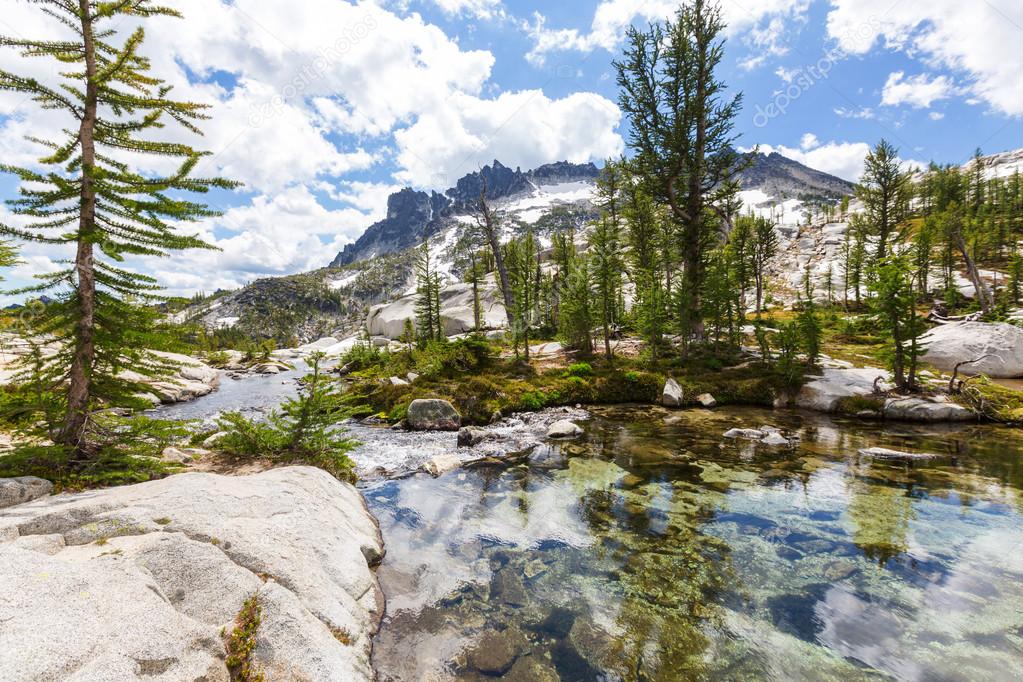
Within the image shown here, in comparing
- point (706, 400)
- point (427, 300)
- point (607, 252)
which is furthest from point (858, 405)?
point (427, 300)

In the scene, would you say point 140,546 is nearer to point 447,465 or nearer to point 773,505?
point 447,465

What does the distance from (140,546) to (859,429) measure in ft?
66.4

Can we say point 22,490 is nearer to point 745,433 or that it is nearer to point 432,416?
point 432,416

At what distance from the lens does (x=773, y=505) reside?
9312 mm

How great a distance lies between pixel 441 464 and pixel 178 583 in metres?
8.18

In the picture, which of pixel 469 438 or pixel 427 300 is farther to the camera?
pixel 427 300

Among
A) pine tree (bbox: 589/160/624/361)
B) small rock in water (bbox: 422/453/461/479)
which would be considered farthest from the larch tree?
small rock in water (bbox: 422/453/461/479)

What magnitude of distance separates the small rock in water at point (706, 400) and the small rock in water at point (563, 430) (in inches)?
282

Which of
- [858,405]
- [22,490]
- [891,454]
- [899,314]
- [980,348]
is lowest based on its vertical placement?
[891,454]

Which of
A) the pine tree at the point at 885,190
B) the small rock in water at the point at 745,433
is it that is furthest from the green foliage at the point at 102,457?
the pine tree at the point at 885,190

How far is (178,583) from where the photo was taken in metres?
4.26

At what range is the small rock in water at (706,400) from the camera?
19.3m

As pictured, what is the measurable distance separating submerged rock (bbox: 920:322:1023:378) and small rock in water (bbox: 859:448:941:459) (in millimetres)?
13319

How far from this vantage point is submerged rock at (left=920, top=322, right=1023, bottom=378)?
21.1 meters
